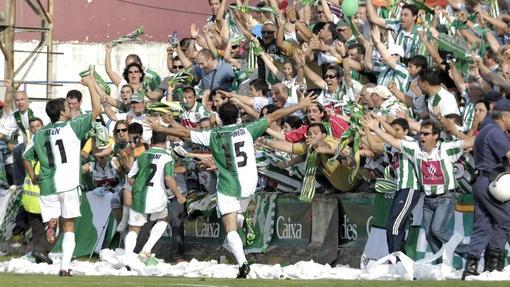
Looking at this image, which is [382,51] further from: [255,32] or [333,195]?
[255,32]

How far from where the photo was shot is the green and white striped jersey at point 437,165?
18.3 meters

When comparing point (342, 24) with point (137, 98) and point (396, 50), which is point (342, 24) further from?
point (137, 98)

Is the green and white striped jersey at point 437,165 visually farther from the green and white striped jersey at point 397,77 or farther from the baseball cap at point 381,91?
the green and white striped jersey at point 397,77

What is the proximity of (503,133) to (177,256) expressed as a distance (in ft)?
23.8

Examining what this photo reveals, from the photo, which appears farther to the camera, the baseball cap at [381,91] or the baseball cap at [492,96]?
the baseball cap at [381,91]

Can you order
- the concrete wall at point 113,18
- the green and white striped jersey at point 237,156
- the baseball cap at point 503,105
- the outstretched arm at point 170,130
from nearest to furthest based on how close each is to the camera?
the baseball cap at point 503,105 → the green and white striped jersey at point 237,156 → the outstretched arm at point 170,130 → the concrete wall at point 113,18

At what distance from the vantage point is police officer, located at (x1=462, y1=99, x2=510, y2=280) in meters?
16.8

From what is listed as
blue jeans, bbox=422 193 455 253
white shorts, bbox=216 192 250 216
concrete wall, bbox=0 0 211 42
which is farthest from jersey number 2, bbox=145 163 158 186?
concrete wall, bbox=0 0 211 42

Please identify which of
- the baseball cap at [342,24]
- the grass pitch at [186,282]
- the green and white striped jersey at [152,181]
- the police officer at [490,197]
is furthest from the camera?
the baseball cap at [342,24]

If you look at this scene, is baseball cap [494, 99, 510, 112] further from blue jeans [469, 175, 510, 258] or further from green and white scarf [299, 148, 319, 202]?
green and white scarf [299, 148, 319, 202]

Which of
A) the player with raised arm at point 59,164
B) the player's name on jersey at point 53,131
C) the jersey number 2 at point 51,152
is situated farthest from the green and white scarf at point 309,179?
the player's name on jersey at point 53,131

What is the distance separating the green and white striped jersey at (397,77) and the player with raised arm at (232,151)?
221 centimetres

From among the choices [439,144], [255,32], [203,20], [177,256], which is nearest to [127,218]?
[177,256]

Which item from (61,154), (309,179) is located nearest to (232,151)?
(309,179)
